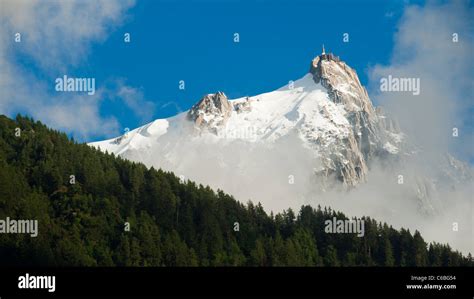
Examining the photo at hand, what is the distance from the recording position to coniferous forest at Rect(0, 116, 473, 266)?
506 feet

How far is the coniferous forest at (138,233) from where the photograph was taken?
154m

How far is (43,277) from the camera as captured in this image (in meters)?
61.5

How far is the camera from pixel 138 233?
168125mm

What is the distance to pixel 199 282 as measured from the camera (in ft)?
199

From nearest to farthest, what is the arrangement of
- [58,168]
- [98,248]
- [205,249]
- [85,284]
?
1. [85,284]
2. [98,248]
3. [205,249]
4. [58,168]

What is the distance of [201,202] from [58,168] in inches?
1436

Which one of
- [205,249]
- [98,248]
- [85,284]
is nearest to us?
[85,284]

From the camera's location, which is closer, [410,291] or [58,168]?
[410,291]

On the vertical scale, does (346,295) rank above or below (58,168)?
below

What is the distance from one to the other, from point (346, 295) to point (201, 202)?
139m

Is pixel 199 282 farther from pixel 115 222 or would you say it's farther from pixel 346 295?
pixel 115 222

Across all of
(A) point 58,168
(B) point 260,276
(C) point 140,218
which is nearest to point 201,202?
(C) point 140,218

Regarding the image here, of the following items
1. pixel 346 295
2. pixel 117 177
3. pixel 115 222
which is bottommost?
pixel 346 295

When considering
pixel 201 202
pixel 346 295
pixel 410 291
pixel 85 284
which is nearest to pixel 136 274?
pixel 85 284
